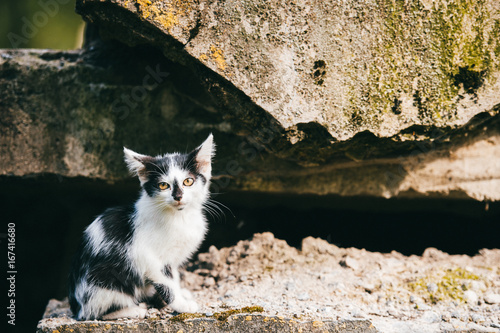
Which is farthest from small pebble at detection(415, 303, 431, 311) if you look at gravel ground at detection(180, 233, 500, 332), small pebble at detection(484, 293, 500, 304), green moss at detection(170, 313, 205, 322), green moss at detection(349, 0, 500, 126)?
green moss at detection(170, 313, 205, 322)

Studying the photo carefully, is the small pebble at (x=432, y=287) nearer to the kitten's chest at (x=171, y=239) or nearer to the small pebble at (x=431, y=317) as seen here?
the small pebble at (x=431, y=317)

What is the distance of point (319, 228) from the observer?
162 inches

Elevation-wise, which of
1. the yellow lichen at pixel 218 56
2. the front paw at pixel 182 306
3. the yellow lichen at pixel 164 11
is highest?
the yellow lichen at pixel 164 11


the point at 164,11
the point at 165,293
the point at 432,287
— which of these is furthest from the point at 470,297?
the point at 164,11

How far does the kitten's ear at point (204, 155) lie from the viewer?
8.83 ft

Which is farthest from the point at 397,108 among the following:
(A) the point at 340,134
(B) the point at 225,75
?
(B) the point at 225,75

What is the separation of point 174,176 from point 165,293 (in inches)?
27.7

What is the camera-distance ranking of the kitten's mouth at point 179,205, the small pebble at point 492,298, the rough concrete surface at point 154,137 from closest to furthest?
1. the kitten's mouth at point 179,205
2. the small pebble at point 492,298
3. the rough concrete surface at point 154,137

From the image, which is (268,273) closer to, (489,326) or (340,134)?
(340,134)

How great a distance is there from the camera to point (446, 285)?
2.90 m

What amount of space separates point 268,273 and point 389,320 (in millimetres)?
948

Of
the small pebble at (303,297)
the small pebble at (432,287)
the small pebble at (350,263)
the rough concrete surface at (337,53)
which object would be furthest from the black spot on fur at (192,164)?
the small pebble at (432,287)

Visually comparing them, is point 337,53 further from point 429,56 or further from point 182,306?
point 182,306

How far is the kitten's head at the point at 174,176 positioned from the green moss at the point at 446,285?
1.61 meters
